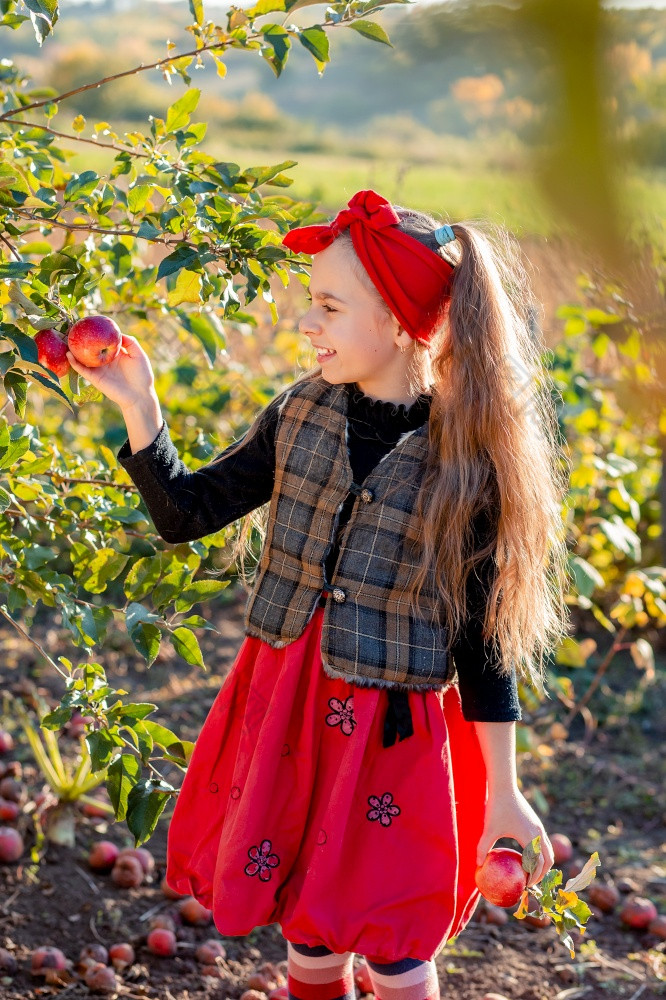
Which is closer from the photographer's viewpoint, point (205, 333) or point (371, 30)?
point (371, 30)

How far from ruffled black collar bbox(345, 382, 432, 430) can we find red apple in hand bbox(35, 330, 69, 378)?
442mm

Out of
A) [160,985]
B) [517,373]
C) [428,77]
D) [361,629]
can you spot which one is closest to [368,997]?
[160,985]

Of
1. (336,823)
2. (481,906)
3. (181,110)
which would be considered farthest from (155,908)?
(181,110)

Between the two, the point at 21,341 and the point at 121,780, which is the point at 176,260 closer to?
the point at 21,341

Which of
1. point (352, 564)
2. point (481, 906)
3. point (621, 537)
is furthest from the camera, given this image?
point (621, 537)

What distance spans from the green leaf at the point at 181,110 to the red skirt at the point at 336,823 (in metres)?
0.75

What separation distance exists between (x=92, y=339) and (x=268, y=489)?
427 millimetres

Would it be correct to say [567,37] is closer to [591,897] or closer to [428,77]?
[428,77]

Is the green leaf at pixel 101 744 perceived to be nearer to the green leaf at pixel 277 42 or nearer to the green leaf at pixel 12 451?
the green leaf at pixel 12 451

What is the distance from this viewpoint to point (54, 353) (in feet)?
4.75

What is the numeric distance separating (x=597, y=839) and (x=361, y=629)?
1579 mm

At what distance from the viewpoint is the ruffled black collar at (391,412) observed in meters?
1.64

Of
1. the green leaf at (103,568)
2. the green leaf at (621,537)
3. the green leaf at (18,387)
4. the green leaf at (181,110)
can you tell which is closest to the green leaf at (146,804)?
the green leaf at (103,568)

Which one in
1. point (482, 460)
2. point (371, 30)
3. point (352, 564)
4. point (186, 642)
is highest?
point (371, 30)
